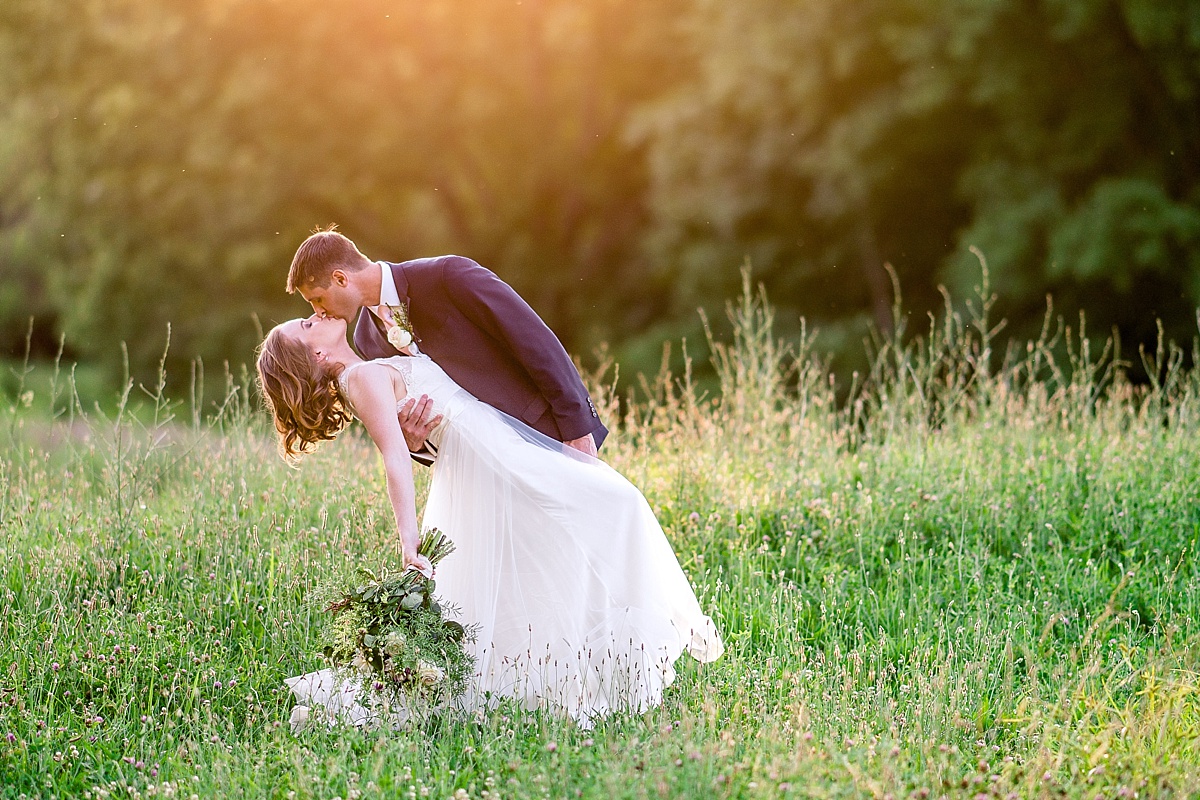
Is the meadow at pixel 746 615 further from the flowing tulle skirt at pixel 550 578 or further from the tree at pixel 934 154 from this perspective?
the tree at pixel 934 154

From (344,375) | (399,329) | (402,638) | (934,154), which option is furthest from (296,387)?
(934,154)

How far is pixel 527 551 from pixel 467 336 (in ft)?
2.69

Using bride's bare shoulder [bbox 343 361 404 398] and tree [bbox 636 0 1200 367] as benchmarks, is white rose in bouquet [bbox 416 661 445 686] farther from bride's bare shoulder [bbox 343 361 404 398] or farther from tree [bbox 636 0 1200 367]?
tree [bbox 636 0 1200 367]

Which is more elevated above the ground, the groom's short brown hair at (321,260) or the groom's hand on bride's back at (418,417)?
the groom's short brown hair at (321,260)

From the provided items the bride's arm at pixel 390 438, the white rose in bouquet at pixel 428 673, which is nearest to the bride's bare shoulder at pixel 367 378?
the bride's arm at pixel 390 438

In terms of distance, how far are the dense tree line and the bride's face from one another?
35.5 feet

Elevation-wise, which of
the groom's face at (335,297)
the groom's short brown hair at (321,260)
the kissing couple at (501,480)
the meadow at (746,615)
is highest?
the groom's short brown hair at (321,260)

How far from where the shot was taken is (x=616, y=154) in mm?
19125

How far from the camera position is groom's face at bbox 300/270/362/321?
3.92 meters

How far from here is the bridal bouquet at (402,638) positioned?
3707 mm

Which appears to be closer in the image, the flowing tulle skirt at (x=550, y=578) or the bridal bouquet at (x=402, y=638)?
the bridal bouquet at (x=402, y=638)

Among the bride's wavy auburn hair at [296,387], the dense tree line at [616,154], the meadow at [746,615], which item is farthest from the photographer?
the dense tree line at [616,154]

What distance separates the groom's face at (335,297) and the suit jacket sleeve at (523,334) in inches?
13.6

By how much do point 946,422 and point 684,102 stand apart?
9.75 m
